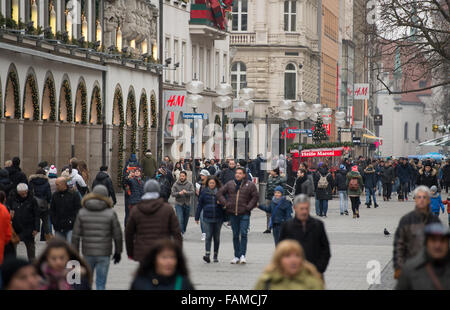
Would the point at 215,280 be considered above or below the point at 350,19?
below

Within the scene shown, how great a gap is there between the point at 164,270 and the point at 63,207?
9.60m

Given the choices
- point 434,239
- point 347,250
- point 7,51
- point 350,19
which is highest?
point 350,19

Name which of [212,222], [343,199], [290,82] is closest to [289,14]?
[290,82]

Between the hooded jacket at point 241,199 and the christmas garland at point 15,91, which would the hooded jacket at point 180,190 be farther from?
the christmas garland at point 15,91

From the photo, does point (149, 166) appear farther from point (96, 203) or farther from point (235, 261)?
point (96, 203)

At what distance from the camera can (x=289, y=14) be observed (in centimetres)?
9000

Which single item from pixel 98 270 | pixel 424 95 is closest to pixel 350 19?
pixel 424 95

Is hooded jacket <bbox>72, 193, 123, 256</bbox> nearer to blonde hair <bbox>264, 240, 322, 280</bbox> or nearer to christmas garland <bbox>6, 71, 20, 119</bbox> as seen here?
blonde hair <bbox>264, 240, 322, 280</bbox>

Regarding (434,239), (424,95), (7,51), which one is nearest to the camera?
(434,239)

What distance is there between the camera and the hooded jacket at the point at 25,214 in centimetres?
1880

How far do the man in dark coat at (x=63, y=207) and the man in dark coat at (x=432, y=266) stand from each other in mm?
10246

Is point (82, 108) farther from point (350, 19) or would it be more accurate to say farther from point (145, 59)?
point (350, 19)

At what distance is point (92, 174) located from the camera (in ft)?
154
